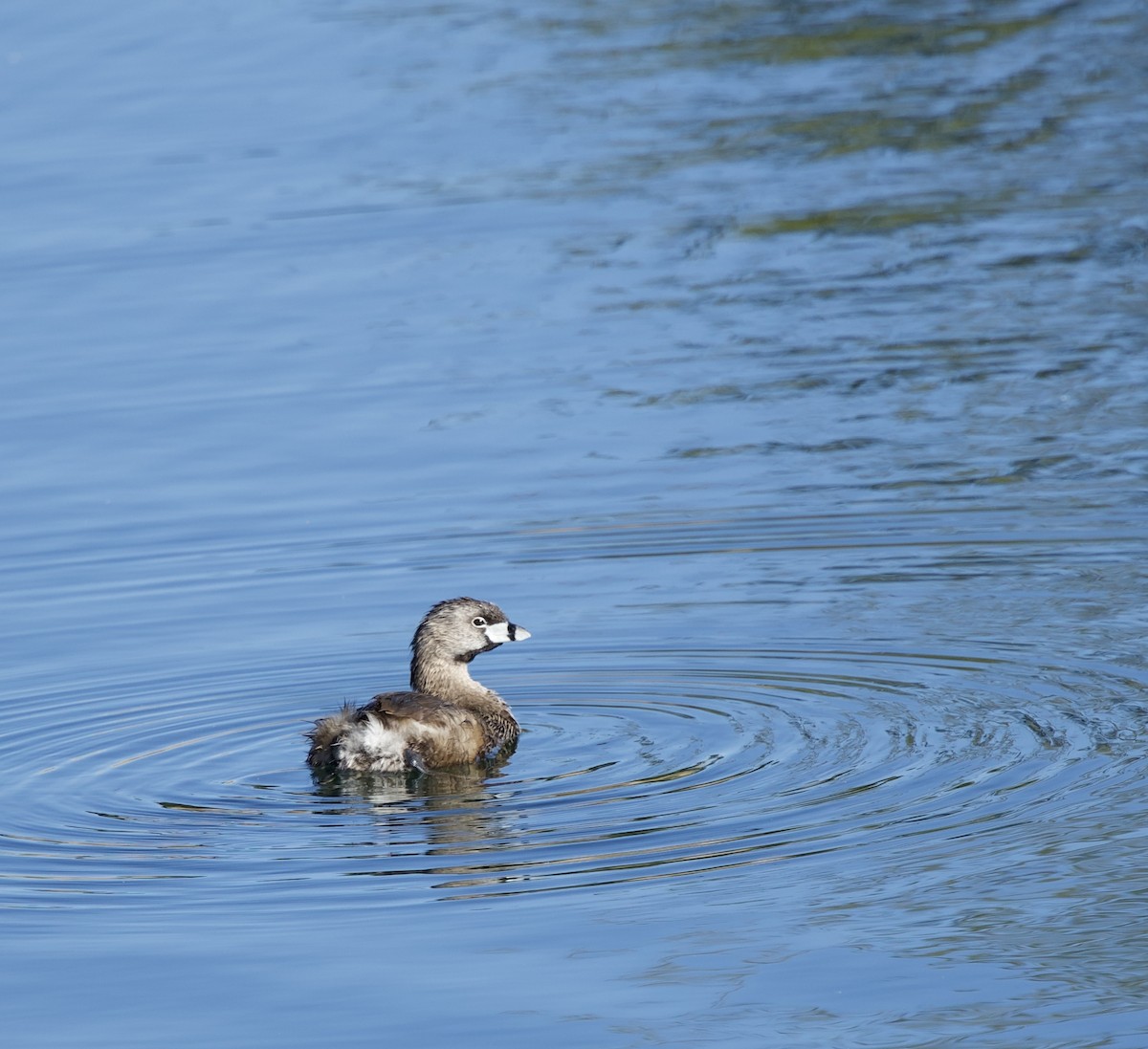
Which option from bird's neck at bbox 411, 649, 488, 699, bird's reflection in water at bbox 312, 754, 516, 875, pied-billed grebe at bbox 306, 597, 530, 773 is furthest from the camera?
bird's neck at bbox 411, 649, 488, 699

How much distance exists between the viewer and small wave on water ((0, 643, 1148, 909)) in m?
7.98

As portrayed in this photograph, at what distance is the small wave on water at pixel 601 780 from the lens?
798 cm

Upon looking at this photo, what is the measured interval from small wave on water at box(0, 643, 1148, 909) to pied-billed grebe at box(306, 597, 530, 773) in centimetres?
11

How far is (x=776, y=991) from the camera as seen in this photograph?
6871 millimetres

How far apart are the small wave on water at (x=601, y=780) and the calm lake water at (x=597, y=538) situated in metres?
0.03

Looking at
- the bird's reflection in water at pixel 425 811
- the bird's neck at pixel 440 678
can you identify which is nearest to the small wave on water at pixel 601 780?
the bird's reflection in water at pixel 425 811

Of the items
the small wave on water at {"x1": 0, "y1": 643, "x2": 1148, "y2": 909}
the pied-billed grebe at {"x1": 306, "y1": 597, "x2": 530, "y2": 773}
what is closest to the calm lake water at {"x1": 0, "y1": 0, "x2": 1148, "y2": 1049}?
the small wave on water at {"x1": 0, "y1": 643, "x2": 1148, "y2": 909}

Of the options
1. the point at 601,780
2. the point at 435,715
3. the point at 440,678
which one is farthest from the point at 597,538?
the point at 601,780

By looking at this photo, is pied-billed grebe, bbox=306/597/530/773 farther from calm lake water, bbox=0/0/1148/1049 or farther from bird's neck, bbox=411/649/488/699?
calm lake water, bbox=0/0/1148/1049

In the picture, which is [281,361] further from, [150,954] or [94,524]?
[150,954]

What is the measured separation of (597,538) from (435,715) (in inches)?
120

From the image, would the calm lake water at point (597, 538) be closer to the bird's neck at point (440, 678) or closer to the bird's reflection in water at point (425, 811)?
the bird's reflection in water at point (425, 811)

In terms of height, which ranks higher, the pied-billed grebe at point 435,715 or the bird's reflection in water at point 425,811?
the pied-billed grebe at point 435,715

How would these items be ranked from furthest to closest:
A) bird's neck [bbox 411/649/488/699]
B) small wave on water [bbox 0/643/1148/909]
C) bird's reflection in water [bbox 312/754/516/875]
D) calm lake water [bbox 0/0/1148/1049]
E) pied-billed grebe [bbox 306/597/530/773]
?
bird's neck [bbox 411/649/488/699]
pied-billed grebe [bbox 306/597/530/773]
bird's reflection in water [bbox 312/754/516/875]
small wave on water [bbox 0/643/1148/909]
calm lake water [bbox 0/0/1148/1049]
